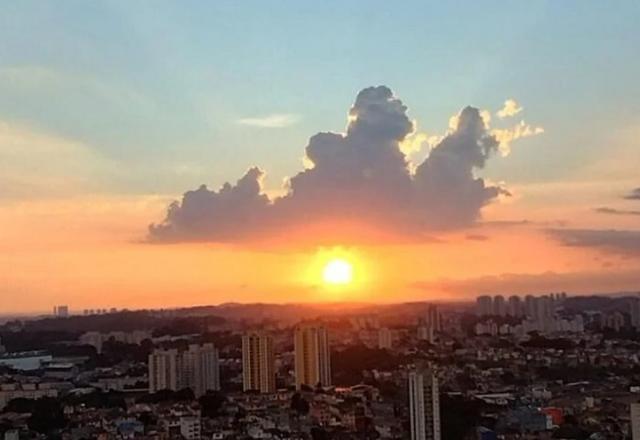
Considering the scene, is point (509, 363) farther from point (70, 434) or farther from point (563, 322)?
point (70, 434)

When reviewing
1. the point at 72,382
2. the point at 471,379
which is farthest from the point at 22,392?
the point at 471,379

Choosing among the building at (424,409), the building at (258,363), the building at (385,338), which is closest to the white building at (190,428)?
the building at (424,409)

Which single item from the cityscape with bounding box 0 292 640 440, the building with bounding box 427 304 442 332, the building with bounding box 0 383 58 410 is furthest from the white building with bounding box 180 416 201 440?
the building with bounding box 427 304 442 332

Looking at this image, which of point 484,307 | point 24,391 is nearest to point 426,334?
point 484,307

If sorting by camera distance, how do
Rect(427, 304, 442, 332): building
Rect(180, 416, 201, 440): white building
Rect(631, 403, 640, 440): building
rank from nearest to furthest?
Rect(631, 403, 640, 440): building
Rect(180, 416, 201, 440): white building
Rect(427, 304, 442, 332): building

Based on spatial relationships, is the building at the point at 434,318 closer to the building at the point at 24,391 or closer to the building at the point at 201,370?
the building at the point at 201,370

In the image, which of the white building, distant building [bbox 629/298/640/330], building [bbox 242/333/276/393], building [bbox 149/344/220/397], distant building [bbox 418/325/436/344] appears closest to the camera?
the white building

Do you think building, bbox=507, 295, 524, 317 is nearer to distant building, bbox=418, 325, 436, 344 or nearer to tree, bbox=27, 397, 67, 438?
distant building, bbox=418, 325, 436, 344
